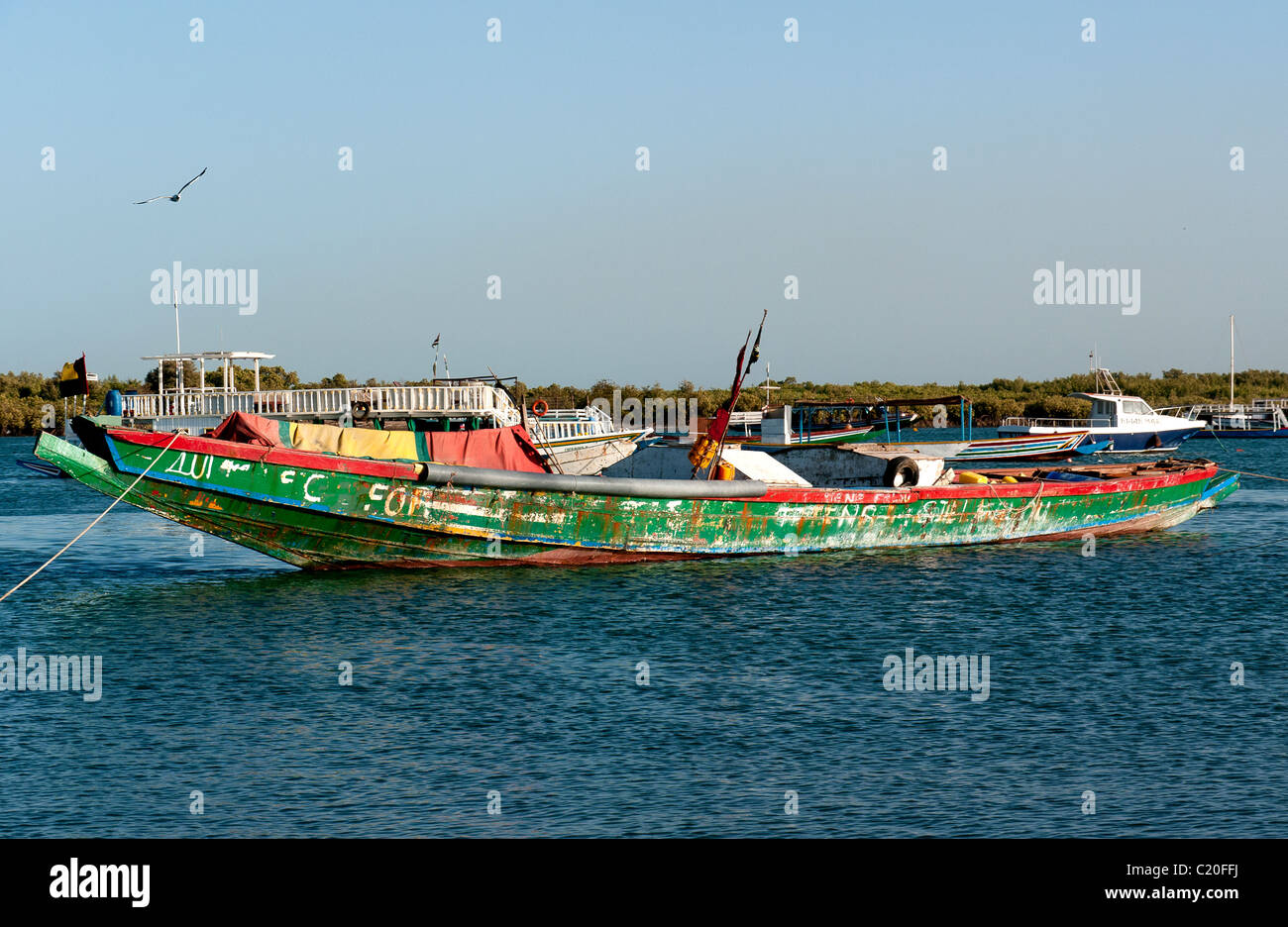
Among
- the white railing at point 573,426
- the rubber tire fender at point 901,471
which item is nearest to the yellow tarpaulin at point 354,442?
the rubber tire fender at point 901,471

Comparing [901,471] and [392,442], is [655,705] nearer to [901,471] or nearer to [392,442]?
[392,442]

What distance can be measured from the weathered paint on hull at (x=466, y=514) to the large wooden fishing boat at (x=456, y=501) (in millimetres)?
25

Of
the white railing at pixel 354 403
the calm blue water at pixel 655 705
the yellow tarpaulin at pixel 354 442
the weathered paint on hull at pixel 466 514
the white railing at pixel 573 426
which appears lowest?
the calm blue water at pixel 655 705

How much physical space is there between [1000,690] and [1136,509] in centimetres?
1723

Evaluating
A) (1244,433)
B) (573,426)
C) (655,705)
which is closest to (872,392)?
(1244,433)

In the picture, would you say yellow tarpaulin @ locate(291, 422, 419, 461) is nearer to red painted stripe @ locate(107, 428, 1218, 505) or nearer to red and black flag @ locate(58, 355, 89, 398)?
red painted stripe @ locate(107, 428, 1218, 505)

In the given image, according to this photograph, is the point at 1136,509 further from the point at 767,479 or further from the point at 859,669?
the point at 859,669

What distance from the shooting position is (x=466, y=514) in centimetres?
2269

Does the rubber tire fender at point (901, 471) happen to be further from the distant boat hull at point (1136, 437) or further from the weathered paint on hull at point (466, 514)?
the distant boat hull at point (1136, 437)

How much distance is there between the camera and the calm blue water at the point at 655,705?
11337 millimetres

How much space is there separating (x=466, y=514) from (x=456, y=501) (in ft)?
1.01

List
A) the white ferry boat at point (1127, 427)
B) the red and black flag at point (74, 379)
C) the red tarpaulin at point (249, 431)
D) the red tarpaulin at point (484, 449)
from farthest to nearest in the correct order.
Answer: the white ferry boat at point (1127, 427), the red tarpaulin at point (484, 449), the red tarpaulin at point (249, 431), the red and black flag at point (74, 379)

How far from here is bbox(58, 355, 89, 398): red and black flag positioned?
64.8 feet

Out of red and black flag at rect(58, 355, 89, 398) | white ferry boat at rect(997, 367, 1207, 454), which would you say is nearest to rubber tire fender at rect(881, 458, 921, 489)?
red and black flag at rect(58, 355, 89, 398)
